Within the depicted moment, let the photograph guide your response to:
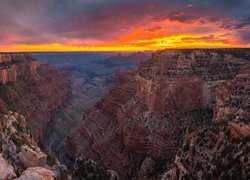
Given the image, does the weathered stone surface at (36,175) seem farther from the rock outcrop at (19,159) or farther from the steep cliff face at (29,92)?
the steep cliff face at (29,92)

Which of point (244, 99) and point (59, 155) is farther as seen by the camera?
point (59, 155)

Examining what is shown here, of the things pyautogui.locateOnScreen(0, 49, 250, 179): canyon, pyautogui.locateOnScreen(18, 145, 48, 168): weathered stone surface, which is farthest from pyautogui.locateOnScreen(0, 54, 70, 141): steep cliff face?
pyautogui.locateOnScreen(18, 145, 48, 168): weathered stone surface

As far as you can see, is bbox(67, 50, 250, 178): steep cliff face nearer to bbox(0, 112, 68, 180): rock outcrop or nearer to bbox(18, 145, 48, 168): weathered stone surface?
bbox(0, 112, 68, 180): rock outcrop

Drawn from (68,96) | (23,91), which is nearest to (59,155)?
(23,91)

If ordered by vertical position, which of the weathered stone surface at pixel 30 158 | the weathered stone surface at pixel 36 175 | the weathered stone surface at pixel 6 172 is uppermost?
the weathered stone surface at pixel 6 172

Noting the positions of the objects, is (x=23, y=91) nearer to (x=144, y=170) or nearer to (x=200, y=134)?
(x=144, y=170)

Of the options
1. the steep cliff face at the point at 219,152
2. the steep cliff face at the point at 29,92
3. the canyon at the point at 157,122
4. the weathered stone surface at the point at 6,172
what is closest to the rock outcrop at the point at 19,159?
the weathered stone surface at the point at 6,172
